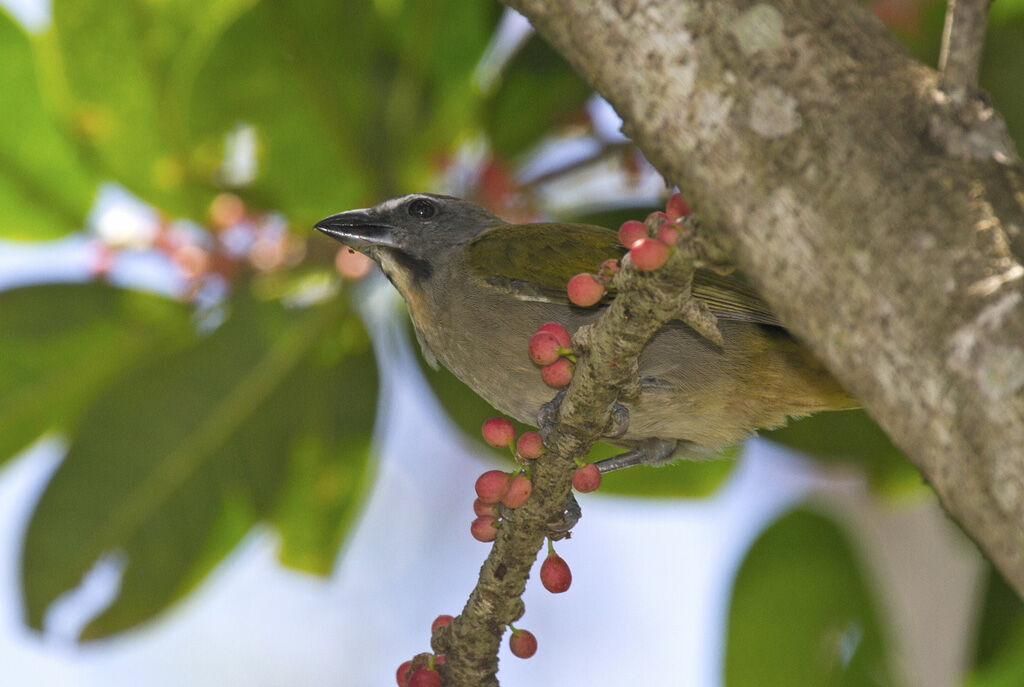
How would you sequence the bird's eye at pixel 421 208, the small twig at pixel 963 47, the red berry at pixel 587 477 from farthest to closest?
the bird's eye at pixel 421 208 → the red berry at pixel 587 477 → the small twig at pixel 963 47

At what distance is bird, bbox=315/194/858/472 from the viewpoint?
2.58 metres

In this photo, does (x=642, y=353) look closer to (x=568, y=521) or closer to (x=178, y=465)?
(x=568, y=521)

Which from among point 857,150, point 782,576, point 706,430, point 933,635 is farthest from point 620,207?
point 933,635

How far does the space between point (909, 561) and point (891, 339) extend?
471cm

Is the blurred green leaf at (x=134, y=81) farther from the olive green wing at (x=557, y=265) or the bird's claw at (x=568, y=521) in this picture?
the bird's claw at (x=568, y=521)

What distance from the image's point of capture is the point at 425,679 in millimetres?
1906

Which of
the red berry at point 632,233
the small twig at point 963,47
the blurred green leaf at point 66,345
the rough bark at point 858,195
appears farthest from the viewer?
the blurred green leaf at point 66,345

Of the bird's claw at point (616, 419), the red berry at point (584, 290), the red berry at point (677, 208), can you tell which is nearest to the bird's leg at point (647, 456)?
the bird's claw at point (616, 419)

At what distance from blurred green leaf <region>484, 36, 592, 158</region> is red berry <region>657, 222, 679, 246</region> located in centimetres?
185

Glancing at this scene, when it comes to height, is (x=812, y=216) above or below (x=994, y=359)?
above

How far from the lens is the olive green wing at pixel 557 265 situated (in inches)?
99.3

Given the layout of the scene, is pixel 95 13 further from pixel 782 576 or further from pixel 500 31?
pixel 782 576

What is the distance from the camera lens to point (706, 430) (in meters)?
2.72

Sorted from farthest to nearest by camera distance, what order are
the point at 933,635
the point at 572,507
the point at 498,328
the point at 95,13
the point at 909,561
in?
the point at 909,561
the point at 933,635
the point at 95,13
the point at 498,328
the point at 572,507
